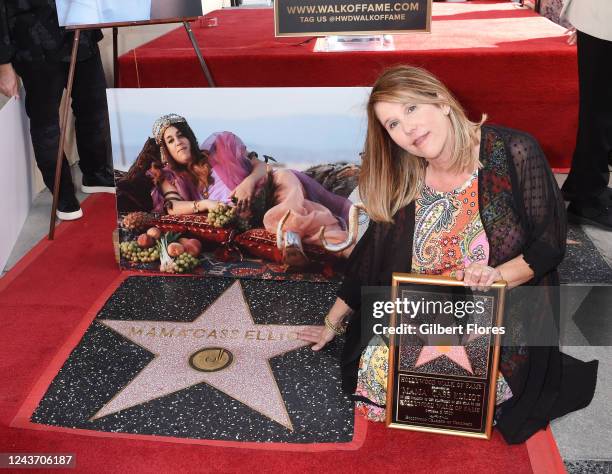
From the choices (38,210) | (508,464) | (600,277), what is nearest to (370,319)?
(508,464)

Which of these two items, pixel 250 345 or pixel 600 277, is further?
pixel 600 277

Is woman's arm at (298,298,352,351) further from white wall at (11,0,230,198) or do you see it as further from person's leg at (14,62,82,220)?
white wall at (11,0,230,198)

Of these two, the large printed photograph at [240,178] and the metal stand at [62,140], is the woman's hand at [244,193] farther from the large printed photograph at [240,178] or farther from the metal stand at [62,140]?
the metal stand at [62,140]

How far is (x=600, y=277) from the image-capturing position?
2549mm

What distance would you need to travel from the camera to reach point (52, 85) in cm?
295

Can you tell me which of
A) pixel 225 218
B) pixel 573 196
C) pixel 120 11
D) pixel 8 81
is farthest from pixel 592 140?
pixel 8 81

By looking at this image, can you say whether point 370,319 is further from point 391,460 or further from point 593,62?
point 593,62

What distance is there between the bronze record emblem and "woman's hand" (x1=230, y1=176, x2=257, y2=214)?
585mm

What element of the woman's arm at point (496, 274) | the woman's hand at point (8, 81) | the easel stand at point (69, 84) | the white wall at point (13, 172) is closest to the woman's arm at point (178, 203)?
the easel stand at point (69, 84)

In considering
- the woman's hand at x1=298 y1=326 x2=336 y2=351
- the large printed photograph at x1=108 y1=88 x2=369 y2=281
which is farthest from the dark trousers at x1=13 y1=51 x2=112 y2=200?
the woman's hand at x1=298 y1=326 x2=336 y2=351

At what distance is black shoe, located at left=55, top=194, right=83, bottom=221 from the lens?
3188mm

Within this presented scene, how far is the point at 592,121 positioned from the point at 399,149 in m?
1.50

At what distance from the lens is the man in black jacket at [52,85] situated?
9.07 feet

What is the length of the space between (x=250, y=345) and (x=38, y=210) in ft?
5.47
